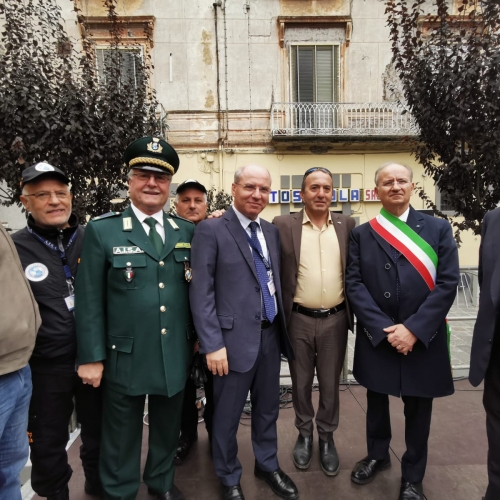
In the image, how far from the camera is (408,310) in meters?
2.35

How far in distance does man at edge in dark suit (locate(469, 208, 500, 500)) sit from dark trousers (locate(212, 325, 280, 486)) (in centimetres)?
119

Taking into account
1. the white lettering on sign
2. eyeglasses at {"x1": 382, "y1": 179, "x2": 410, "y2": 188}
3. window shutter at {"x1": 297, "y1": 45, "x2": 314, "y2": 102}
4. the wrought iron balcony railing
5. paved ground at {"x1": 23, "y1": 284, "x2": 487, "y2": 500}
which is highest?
window shutter at {"x1": 297, "y1": 45, "x2": 314, "y2": 102}

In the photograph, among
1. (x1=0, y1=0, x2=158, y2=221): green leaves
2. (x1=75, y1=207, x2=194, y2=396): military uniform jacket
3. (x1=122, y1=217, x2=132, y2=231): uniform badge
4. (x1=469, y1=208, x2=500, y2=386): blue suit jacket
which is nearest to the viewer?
(x1=469, y1=208, x2=500, y2=386): blue suit jacket

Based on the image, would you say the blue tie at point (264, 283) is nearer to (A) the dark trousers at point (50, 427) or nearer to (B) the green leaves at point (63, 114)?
(A) the dark trousers at point (50, 427)

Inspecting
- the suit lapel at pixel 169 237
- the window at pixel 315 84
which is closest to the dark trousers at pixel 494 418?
the suit lapel at pixel 169 237

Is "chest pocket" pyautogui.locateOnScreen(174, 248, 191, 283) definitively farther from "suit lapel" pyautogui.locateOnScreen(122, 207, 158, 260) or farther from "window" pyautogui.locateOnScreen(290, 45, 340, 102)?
"window" pyautogui.locateOnScreen(290, 45, 340, 102)

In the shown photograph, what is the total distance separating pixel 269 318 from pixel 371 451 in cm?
126

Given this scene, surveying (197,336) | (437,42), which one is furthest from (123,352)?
(437,42)

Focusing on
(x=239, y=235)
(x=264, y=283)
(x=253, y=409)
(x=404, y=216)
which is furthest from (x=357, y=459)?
(x=239, y=235)

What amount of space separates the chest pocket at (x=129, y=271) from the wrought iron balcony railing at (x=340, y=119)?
8.87 metres

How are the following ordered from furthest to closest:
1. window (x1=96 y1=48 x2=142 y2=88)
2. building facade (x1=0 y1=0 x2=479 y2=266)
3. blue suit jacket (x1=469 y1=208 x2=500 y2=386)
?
building facade (x1=0 y1=0 x2=479 y2=266)
window (x1=96 y1=48 x2=142 y2=88)
blue suit jacket (x1=469 y1=208 x2=500 y2=386)

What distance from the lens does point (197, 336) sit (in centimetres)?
227

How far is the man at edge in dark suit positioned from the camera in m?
1.94

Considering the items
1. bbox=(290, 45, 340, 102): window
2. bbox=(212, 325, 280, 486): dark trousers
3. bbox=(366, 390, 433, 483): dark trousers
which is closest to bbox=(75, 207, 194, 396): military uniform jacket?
bbox=(212, 325, 280, 486): dark trousers
